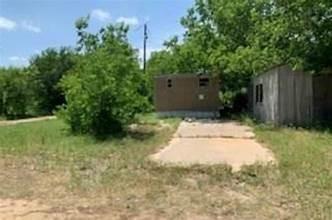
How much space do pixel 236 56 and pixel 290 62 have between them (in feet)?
23.4

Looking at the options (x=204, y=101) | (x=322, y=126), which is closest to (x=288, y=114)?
(x=322, y=126)

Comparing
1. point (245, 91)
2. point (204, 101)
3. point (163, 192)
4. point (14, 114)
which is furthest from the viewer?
point (14, 114)

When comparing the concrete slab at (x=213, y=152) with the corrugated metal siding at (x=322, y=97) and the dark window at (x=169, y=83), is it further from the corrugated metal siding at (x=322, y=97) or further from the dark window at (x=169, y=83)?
the dark window at (x=169, y=83)

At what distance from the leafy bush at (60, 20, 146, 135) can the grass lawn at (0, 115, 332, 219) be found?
360 centimetres

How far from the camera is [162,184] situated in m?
8.74

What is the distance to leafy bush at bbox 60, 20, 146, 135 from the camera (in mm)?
17344

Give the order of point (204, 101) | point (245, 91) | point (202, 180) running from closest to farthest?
point (202, 180), point (204, 101), point (245, 91)

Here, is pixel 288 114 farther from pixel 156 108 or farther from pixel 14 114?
pixel 14 114

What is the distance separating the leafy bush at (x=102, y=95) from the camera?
56.9ft

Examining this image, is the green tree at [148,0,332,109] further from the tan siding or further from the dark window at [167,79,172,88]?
the dark window at [167,79,172,88]

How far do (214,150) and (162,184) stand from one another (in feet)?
16.0

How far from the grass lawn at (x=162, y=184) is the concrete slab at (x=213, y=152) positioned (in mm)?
391

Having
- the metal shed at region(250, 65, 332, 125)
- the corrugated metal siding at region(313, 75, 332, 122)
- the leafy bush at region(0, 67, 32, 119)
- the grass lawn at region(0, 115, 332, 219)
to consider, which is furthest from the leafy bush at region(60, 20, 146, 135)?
the leafy bush at region(0, 67, 32, 119)

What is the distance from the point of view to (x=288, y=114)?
20391 millimetres
